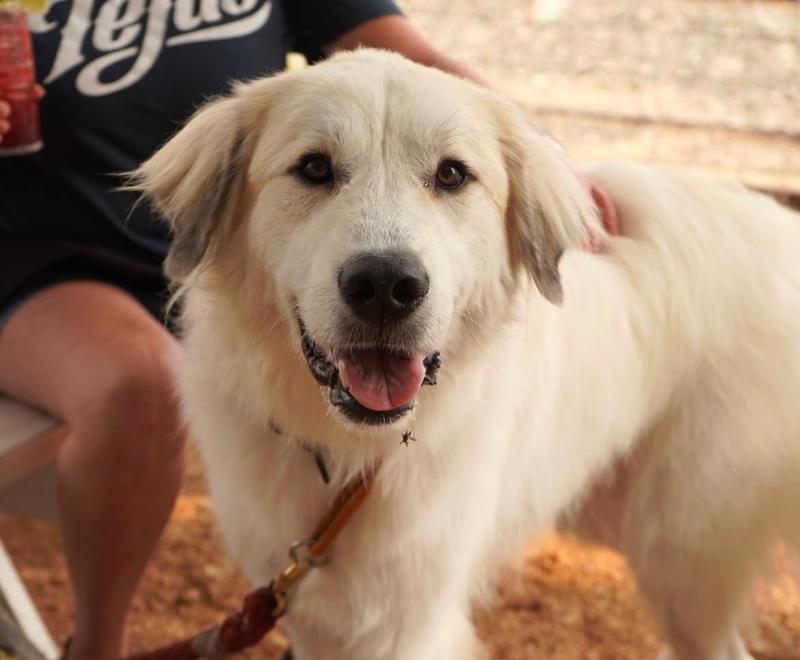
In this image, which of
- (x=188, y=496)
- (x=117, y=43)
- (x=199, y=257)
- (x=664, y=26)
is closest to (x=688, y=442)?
(x=199, y=257)

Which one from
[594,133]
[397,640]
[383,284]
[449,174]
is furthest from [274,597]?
[594,133]

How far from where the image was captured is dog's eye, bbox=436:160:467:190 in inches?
57.6

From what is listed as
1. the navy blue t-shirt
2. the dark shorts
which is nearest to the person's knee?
the dark shorts

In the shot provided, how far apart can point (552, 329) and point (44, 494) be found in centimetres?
130

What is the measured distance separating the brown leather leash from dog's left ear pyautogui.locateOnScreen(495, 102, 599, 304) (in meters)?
0.45

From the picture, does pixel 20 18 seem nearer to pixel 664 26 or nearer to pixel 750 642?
pixel 750 642

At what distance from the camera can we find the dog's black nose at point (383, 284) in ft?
4.17

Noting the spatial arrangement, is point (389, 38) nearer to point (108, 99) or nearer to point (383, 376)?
point (108, 99)

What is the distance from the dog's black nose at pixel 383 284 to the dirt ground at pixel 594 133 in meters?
1.25

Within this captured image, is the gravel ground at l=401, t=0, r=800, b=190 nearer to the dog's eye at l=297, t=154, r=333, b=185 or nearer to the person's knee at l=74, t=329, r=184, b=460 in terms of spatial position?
the person's knee at l=74, t=329, r=184, b=460

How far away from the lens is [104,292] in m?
1.98

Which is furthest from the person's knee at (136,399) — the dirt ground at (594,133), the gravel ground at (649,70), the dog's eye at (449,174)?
the gravel ground at (649,70)

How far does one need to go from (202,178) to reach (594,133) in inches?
141

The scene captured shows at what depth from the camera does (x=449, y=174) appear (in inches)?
57.9
